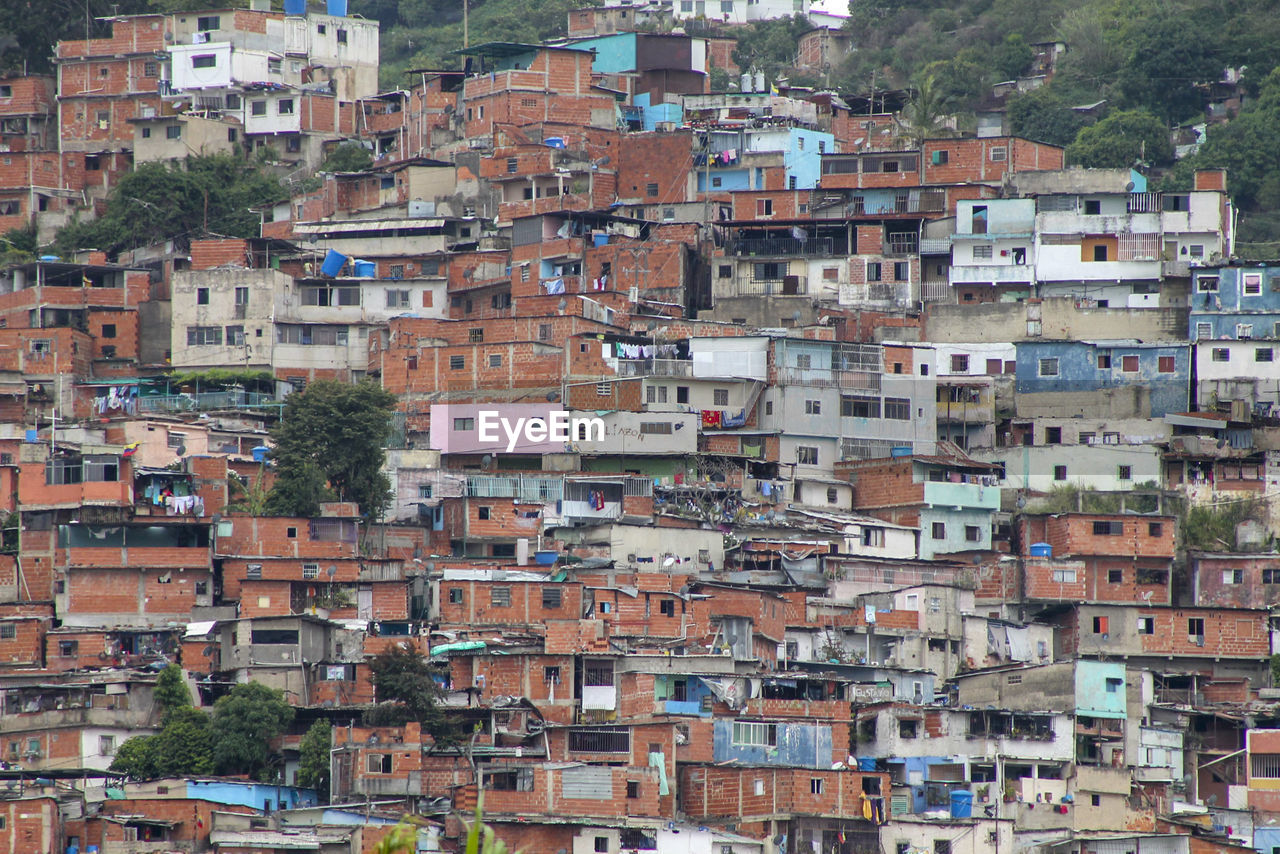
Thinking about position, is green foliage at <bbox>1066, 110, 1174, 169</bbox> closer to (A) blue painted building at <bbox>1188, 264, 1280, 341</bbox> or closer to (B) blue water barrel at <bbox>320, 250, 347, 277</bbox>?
(A) blue painted building at <bbox>1188, 264, 1280, 341</bbox>

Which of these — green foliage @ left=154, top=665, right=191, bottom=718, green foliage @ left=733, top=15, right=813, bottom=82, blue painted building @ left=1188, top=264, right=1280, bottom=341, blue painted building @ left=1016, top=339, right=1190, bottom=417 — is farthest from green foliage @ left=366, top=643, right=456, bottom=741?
green foliage @ left=733, top=15, right=813, bottom=82

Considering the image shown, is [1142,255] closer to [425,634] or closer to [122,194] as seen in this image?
[425,634]

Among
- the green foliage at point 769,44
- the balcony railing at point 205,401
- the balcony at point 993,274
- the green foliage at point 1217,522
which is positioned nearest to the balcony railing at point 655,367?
the balcony railing at point 205,401

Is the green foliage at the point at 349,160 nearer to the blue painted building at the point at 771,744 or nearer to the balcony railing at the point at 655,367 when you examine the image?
the balcony railing at the point at 655,367

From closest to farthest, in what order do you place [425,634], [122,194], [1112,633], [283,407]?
[425,634] < [1112,633] < [283,407] < [122,194]

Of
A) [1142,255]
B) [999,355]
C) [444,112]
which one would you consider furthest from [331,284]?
[1142,255]

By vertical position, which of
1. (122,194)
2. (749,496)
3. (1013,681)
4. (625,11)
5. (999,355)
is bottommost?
(1013,681)
